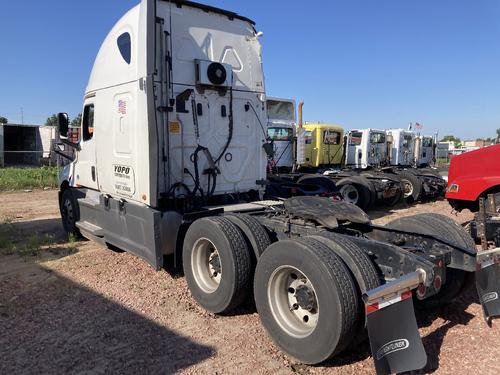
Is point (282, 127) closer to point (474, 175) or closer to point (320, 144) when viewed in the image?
point (320, 144)

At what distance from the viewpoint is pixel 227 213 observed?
520cm

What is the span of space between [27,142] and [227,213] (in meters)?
32.3

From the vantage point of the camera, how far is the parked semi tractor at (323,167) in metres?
12.0

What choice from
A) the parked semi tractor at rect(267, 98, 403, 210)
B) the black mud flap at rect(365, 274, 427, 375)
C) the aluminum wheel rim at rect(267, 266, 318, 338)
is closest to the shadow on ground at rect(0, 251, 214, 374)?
the aluminum wheel rim at rect(267, 266, 318, 338)

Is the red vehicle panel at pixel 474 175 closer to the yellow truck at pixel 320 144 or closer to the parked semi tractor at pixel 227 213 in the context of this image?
the parked semi tractor at pixel 227 213

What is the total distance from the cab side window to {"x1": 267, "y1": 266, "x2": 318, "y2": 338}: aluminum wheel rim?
444cm

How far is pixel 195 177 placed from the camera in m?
5.91

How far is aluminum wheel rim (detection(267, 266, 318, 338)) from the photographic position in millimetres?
3607

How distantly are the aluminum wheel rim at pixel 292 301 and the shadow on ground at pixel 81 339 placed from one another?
0.71m

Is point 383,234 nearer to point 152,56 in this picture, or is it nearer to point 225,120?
point 225,120

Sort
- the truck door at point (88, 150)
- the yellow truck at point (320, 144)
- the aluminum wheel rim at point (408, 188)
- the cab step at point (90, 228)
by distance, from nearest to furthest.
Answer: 1. the cab step at point (90, 228)
2. the truck door at point (88, 150)
3. the aluminum wheel rim at point (408, 188)
4. the yellow truck at point (320, 144)

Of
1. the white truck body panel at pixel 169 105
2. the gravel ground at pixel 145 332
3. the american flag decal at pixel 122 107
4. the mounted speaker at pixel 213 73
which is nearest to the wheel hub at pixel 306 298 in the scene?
the gravel ground at pixel 145 332

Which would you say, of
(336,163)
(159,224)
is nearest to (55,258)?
(159,224)

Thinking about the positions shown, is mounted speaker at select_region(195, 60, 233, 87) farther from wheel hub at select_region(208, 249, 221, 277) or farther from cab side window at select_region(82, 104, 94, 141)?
wheel hub at select_region(208, 249, 221, 277)
